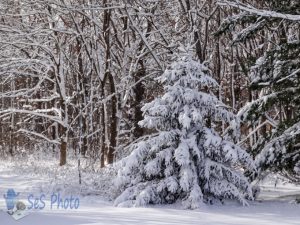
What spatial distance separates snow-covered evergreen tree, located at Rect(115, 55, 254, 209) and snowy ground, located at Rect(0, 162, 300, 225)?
1.09 feet

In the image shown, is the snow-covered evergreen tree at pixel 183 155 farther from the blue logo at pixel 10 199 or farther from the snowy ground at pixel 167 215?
the blue logo at pixel 10 199

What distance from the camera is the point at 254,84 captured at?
10.4 meters

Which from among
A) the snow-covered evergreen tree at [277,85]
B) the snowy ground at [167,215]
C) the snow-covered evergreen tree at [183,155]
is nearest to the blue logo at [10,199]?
the snowy ground at [167,215]

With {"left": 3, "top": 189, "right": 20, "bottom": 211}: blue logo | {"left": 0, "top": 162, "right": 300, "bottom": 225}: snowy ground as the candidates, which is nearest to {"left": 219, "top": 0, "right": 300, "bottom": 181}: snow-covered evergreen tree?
{"left": 0, "top": 162, "right": 300, "bottom": 225}: snowy ground

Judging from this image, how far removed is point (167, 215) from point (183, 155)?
4.29 ft

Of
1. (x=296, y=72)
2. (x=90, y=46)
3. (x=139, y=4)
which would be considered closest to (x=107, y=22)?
(x=139, y=4)

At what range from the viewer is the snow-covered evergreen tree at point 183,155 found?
9.49 m

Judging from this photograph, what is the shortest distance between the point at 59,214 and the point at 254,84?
490 cm

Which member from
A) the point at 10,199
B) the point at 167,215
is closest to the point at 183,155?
the point at 167,215

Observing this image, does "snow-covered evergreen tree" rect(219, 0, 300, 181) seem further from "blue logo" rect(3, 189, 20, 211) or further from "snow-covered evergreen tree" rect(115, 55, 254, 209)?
"blue logo" rect(3, 189, 20, 211)

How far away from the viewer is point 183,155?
368 inches

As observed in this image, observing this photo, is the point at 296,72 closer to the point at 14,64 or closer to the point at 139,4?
the point at 139,4

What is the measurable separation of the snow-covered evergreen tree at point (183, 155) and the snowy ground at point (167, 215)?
333 mm

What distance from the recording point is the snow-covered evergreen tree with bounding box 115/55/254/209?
374 inches
